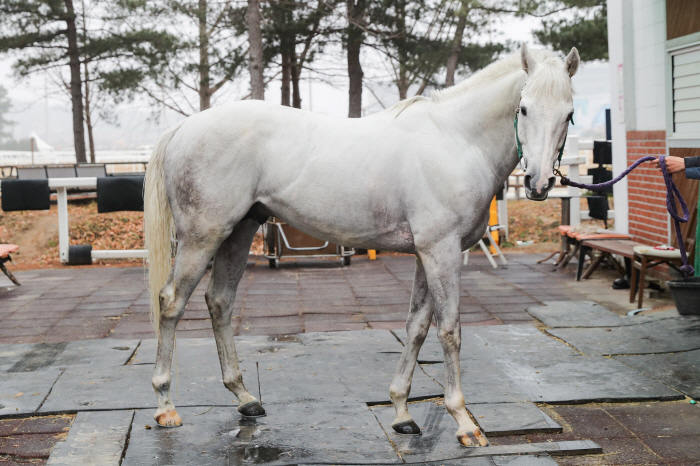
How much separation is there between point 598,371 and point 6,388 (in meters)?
3.69

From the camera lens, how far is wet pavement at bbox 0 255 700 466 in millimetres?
3338

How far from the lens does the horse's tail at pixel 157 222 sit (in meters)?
3.85

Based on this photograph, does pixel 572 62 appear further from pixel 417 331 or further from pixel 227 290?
pixel 227 290

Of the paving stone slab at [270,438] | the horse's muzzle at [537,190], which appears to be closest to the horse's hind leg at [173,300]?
the paving stone slab at [270,438]

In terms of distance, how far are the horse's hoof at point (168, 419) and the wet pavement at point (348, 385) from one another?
0.22 feet

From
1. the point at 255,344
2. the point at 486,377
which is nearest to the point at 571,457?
the point at 486,377

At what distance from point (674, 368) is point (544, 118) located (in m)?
2.33

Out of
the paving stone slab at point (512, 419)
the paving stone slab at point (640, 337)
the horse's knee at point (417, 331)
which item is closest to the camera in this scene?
the paving stone slab at point (512, 419)

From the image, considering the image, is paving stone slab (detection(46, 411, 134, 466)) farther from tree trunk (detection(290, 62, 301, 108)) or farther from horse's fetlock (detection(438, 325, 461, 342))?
tree trunk (detection(290, 62, 301, 108))

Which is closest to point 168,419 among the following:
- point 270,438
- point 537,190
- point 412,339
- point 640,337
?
point 270,438

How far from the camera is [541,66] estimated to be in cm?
317

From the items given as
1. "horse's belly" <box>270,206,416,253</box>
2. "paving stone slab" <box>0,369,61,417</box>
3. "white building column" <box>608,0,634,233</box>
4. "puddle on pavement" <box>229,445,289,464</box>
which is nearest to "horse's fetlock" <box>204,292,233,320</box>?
"horse's belly" <box>270,206,416,253</box>

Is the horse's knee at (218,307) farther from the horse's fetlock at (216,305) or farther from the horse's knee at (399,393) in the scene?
the horse's knee at (399,393)

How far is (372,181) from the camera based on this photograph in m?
3.45
